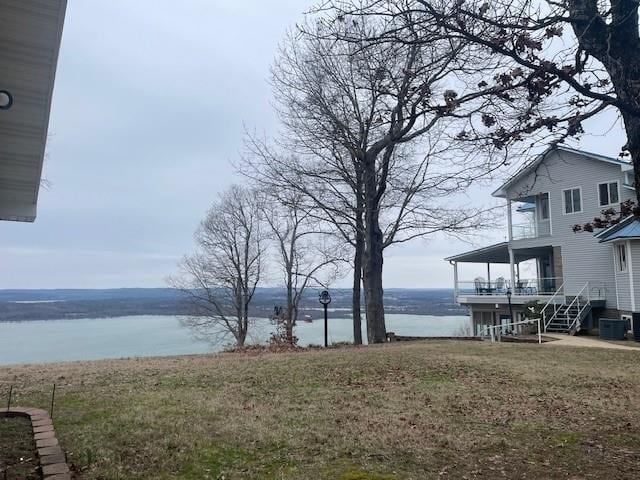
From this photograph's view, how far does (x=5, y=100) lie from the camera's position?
176 inches

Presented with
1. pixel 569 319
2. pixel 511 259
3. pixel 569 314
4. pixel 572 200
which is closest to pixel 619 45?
pixel 569 319

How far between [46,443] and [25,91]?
9.95 ft

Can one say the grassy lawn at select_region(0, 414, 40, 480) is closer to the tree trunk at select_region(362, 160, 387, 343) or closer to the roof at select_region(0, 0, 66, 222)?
the roof at select_region(0, 0, 66, 222)

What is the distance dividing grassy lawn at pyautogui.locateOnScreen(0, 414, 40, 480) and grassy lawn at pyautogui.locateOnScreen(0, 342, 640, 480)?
1.01 ft

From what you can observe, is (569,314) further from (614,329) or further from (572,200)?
(572,200)

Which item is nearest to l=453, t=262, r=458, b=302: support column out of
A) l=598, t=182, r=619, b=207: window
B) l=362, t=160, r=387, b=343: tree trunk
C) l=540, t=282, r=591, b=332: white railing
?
l=540, t=282, r=591, b=332: white railing

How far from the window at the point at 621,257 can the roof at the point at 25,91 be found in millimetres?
20555

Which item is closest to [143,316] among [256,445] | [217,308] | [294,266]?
[217,308]

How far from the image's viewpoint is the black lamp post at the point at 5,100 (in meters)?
4.40

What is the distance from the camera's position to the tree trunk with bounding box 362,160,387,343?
17.2 m

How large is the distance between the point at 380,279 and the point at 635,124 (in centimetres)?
1347

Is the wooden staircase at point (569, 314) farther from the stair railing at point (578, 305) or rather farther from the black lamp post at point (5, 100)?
the black lamp post at point (5, 100)

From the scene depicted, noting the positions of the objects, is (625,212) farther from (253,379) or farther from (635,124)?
(253,379)

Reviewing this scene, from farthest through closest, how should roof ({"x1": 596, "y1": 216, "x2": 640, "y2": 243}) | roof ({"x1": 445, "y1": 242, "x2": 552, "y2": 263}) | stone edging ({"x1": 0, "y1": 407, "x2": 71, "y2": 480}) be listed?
roof ({"x1": 445, "y1": 242, "x2": 552, "y2": 263})
roof ({"x1": 596, "y1": 216, "x2": 640, "y2": 243})
stone edging ({"x1": 0, "y1": 407, "x2": 71, "y2": 480})
